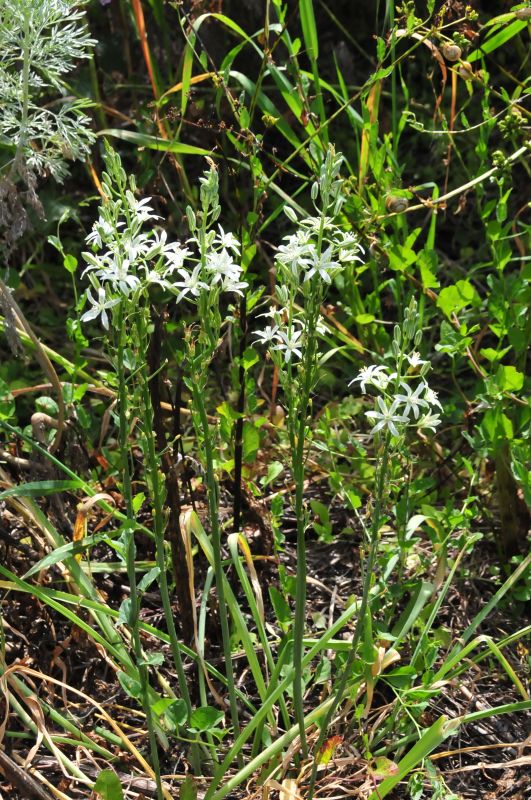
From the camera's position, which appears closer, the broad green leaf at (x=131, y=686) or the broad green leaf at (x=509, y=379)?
the broad green leaf at (x=131, y=686)

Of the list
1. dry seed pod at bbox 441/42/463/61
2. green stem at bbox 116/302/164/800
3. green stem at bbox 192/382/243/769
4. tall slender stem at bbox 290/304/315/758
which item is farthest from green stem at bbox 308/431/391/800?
dry seed pod at bbox 441/42/463/61

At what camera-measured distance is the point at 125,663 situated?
5.57 ft

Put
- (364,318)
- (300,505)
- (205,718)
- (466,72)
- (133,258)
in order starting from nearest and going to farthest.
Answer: (133,258)
(300,505)
(205,718)
(466,72)
(364,318)

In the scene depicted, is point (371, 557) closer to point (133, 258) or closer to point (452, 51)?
point (133, 258)

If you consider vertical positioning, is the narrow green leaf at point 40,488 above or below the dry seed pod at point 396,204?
below

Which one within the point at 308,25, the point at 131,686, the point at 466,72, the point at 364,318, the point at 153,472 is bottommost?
the point at 131,686

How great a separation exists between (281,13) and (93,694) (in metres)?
1.52

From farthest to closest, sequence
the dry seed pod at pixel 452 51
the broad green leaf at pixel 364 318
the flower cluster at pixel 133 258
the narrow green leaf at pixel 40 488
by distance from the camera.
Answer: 1. the broad green leaf at pixel 364 318
2. the dry seed pod at pixel 452 51
3. the narrow green leaf at pixel 40 488
4. the flower cluster at pixel 133 258


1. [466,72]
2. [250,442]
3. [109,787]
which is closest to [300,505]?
[109,787]

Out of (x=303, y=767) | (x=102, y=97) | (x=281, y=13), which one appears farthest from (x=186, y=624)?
(x=102, y=97)

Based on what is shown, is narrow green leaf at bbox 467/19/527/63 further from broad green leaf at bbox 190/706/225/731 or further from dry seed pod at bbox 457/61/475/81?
broad green leaf at bbox 190/706/225/731

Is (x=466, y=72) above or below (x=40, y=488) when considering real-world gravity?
above

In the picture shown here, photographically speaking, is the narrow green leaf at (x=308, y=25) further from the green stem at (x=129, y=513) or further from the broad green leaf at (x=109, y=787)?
the broad green leaf at (x=109, y=787)

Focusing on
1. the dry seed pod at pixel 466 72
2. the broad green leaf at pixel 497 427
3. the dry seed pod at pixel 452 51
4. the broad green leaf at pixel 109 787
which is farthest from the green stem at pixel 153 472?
the dry seed pod at pixel 466 72
